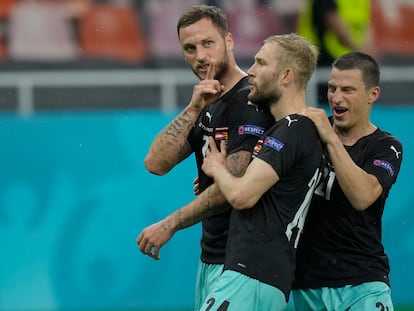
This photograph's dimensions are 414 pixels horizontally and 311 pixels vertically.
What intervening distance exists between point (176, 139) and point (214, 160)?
24.4 inches

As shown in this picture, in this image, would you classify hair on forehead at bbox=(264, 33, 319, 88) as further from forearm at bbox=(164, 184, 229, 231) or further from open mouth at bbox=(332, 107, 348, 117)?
forearm at bbox=(164, 184, 229, 231)

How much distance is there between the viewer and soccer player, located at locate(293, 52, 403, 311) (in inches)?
229

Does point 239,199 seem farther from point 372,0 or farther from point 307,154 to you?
point 372,0

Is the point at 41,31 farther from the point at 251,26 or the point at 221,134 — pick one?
the point at 221,134

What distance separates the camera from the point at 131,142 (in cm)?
927

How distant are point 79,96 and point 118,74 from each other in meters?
0.43

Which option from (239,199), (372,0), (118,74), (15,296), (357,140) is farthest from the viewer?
(372,0)

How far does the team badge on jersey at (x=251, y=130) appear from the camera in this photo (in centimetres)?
559

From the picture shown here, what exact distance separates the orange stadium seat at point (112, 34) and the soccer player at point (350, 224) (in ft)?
16.4

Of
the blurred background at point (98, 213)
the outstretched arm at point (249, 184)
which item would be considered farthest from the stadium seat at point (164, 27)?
the outstretched arm at point (249, 184)

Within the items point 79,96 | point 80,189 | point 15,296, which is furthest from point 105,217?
point 79,96

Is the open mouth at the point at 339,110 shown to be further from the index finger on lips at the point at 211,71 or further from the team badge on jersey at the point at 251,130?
the index finger on lips at the point at 211,71

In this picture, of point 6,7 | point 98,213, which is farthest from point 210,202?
point 6,7

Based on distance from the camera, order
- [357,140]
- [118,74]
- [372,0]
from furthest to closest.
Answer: [372,0]
[118,74]
[357,140]
